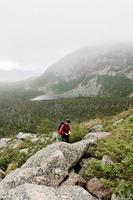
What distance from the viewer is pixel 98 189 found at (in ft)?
40.1

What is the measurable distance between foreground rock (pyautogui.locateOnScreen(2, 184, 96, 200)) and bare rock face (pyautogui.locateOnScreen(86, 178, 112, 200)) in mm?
403

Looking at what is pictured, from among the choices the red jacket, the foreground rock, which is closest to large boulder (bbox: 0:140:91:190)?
the foreground rock

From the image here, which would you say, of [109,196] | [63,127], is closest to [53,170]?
[109,196]

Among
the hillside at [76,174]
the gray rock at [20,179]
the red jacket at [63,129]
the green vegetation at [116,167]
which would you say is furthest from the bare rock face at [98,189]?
the red jacket at [63,129]

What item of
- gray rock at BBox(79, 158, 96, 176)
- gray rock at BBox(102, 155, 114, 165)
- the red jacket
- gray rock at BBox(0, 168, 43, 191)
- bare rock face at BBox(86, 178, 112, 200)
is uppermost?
the red jacket

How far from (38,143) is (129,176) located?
8.97 metres

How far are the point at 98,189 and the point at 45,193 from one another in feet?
7.28

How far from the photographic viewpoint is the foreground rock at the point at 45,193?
10.6m

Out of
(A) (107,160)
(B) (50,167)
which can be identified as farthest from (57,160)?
(A) (107,160)

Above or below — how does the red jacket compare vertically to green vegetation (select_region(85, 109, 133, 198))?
above

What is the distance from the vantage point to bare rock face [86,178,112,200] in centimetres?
1190

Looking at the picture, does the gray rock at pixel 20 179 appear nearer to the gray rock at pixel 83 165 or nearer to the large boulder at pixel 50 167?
the large boulder at pixel 50 167

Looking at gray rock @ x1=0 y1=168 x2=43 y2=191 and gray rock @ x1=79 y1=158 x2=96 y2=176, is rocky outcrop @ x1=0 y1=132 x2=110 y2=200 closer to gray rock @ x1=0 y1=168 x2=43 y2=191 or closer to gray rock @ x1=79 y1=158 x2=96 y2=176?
gray rock @ x1=0 y1=168 x2=43 y2=191

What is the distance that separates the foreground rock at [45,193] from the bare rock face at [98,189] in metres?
0.40
